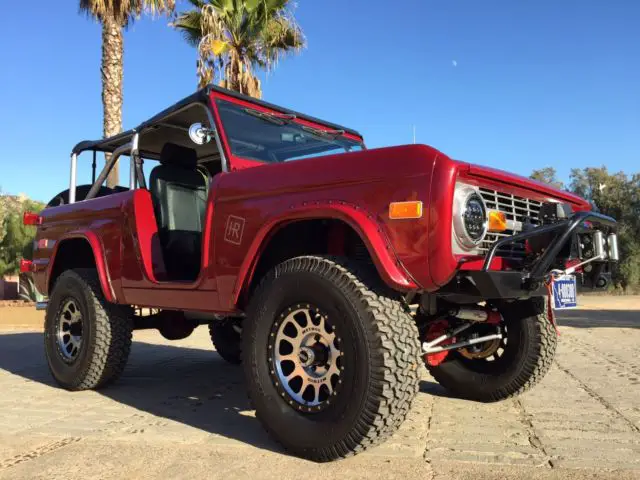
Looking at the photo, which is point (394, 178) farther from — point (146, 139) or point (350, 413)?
point (146, 139)

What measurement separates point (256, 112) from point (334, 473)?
2652 millimetres

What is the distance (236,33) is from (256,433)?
38.3 feet

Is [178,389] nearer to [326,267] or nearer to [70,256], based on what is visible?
[70,256]

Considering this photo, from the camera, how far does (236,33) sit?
13.0m

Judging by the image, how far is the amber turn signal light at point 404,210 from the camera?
2516mm

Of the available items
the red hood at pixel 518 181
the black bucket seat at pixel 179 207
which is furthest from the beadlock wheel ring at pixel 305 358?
the black bucket seat at pixel 179 207

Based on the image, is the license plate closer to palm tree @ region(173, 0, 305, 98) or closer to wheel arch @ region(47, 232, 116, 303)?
wheel arch @ region(47, 232, 116, 303)

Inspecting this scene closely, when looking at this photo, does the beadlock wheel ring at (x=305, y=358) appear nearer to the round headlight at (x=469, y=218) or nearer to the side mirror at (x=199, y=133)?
the round headlight at (x=469, y=218)

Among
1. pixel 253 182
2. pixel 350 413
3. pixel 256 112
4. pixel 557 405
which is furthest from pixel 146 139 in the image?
pixel 557 405

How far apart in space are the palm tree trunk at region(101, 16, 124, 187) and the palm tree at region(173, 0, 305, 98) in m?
1.50

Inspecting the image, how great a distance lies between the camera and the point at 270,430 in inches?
111

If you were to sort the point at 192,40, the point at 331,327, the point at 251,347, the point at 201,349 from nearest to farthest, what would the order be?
the point at 331,327 → the point at 251,347 → the point at 201,349 → the point at 192,40

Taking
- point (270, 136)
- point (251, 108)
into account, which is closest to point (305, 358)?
point (270, 136)

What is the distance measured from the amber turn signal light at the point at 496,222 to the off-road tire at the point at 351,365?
62 cm
